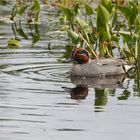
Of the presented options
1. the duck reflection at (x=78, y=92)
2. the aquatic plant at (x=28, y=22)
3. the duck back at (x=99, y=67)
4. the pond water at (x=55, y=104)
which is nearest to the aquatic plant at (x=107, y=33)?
the duck back at (x=99, y=67)

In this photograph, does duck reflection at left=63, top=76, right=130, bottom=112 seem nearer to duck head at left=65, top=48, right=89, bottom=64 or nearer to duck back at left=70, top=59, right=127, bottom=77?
duck back at left=70, top=59, right=127, bottom=77

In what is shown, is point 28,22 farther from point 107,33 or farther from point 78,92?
point 78,92

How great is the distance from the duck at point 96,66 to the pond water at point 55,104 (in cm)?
28

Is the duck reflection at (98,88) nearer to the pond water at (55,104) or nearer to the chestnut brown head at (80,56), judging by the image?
the pond water at (55,104)

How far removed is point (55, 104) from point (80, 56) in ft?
10.6

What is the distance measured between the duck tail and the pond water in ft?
1.98

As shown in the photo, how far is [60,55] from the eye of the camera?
15188 mm

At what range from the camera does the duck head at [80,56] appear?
1369 cm

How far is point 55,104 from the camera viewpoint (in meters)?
10.6

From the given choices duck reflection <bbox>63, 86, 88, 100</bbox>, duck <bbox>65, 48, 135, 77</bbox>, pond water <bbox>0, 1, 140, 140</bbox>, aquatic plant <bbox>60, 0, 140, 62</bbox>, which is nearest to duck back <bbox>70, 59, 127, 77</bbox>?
duck <bbox>65, 48, 135, 77</bbox>

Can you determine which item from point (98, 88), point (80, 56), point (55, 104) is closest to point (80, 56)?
point (80, 56)

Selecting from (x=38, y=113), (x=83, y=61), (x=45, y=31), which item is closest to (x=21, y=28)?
(x=45, y=31)

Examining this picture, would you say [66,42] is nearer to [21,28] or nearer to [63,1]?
[21,28]

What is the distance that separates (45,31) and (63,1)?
4.27 meters
